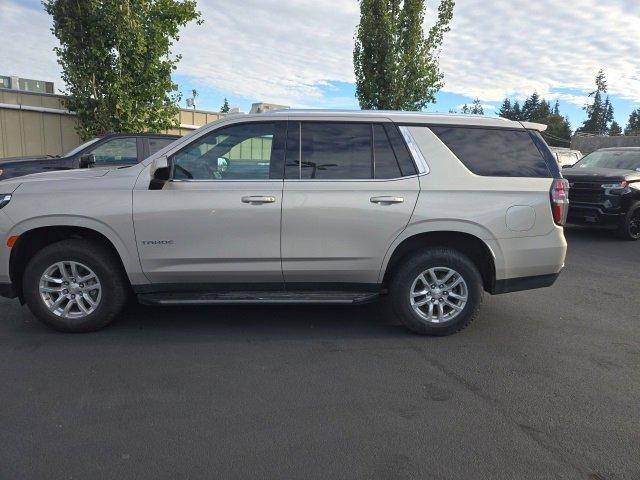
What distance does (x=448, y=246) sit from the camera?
15.3 feet

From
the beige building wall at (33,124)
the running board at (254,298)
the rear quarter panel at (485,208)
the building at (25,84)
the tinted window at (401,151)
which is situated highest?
the building at (25,84)

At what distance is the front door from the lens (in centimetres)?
430

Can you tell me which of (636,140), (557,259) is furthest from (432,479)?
(636,140)

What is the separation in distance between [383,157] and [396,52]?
15050 millimetres

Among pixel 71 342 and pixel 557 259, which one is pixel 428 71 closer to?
pixel 557 259

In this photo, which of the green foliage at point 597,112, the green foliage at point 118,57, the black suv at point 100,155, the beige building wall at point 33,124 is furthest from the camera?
the green foliage at point 597,112

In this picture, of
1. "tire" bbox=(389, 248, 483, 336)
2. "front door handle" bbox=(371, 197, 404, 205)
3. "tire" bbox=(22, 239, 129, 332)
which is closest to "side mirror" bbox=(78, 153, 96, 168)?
"tire" bbox=(22, 239, 129, 332)

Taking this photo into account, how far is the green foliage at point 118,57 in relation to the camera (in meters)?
13.3

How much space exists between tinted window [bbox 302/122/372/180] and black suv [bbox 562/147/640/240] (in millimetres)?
7224

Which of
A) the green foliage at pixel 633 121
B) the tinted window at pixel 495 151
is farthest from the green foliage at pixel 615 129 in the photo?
the tinted window at pixel 495 151

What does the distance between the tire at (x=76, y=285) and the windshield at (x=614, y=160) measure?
10350 mm

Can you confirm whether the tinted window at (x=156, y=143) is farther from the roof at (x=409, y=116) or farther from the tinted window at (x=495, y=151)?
the tinted window at (x=495, y=151)

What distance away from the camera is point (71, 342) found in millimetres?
4352

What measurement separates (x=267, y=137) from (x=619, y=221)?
323 inches
